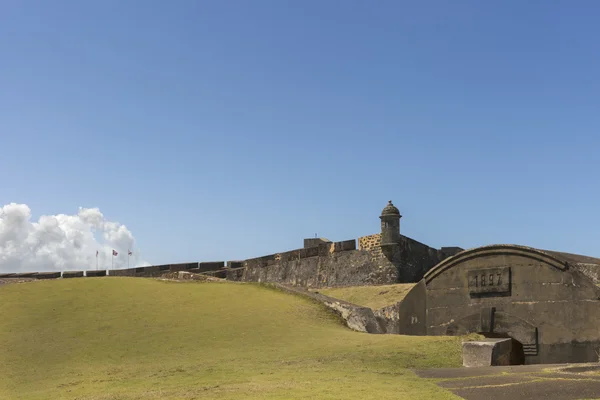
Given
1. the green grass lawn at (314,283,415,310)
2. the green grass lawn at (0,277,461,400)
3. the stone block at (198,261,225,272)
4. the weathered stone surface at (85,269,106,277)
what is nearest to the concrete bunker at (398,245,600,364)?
the green grass lawn at (0,277,461,400)

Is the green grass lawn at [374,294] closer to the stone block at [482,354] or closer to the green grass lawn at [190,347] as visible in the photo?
the green grass lawn at [190,347]

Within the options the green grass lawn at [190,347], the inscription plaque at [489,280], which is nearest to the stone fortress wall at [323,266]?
the green grass lawn at [190,347]

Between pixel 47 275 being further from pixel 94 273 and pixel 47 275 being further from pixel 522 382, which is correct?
pixel 522 382

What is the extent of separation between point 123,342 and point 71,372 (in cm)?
224

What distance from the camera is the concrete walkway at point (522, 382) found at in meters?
6.79

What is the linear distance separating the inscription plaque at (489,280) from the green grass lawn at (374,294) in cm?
679

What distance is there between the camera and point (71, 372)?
1136cm

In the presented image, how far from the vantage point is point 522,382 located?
24.8 feet

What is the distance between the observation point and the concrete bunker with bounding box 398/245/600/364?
42.0ft

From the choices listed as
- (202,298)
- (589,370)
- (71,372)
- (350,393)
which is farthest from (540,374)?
(202,298)

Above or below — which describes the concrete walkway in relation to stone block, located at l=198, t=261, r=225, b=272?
below

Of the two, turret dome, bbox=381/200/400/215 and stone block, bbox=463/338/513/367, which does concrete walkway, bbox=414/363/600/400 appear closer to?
stone block, bbox=463/338/513/367

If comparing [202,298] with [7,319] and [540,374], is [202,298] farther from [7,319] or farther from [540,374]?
[540,374]

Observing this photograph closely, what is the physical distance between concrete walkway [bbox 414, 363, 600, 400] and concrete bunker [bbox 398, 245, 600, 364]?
447cm
